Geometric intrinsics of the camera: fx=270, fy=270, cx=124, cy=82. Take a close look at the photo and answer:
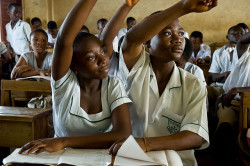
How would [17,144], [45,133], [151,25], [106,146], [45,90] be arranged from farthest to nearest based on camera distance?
[45,90], [45,133], [17,144], [151,25], [106,146]

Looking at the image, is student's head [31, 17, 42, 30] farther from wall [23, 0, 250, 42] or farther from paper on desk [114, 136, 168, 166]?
paper on desk [114, 136, 168, 166]

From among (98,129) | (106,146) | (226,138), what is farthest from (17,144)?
(226,138)

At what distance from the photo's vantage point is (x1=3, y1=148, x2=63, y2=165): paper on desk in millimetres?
808

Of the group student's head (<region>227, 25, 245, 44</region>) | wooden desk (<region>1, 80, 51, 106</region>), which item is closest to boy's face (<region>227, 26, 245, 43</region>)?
student's head (<region>227, 25, 245, 44</region>)

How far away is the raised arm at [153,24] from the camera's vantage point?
1.16 meters

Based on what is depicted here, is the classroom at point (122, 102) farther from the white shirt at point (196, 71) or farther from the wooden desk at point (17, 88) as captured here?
the white shirt at point (196, 71)

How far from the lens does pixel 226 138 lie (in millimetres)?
2297

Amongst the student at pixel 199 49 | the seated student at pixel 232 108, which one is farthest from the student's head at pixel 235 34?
the seated student at pixel 232 108

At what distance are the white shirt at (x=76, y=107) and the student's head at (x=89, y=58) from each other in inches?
2.6

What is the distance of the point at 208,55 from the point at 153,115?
402cm

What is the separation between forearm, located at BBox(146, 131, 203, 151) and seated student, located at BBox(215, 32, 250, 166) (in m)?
1.31

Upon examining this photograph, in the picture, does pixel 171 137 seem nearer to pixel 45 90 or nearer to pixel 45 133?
pixel 45 133

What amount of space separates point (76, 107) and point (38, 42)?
2.28 meters

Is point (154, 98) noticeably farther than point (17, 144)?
No
